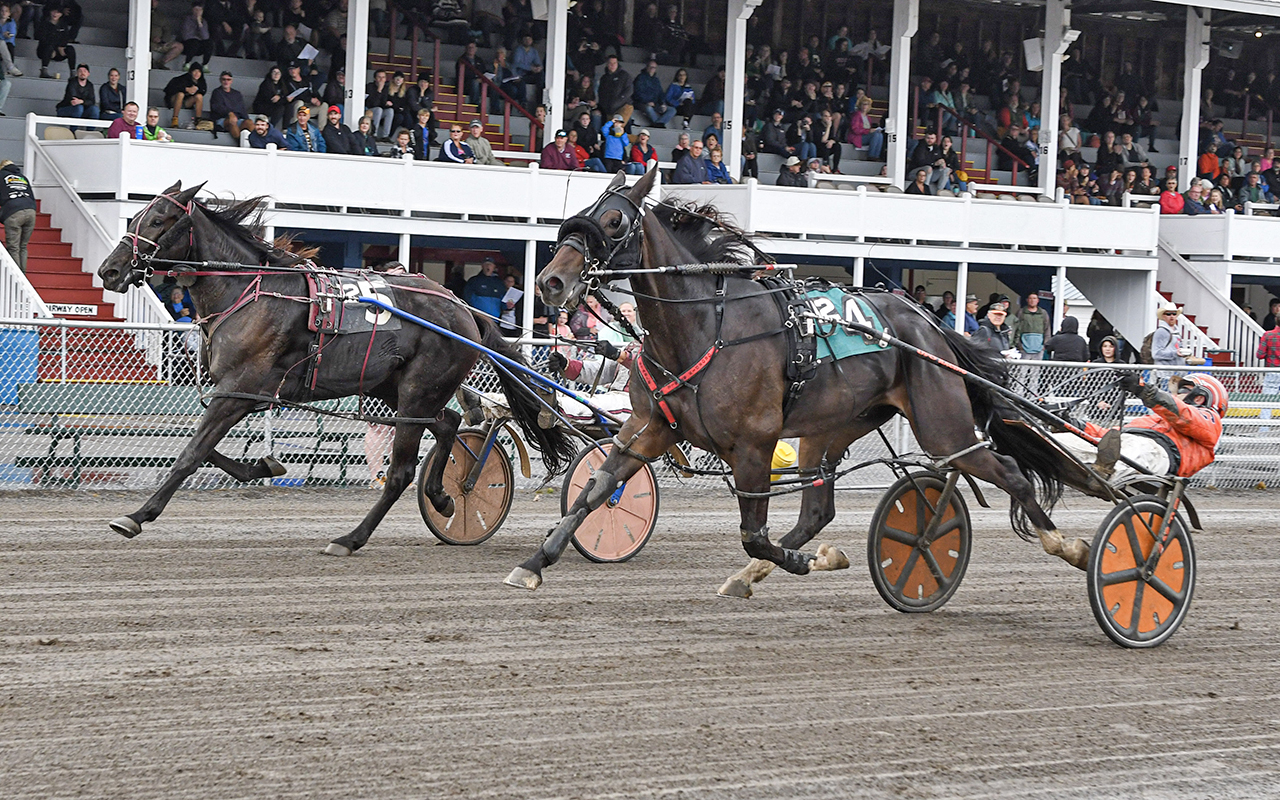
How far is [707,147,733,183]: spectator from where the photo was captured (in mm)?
20484

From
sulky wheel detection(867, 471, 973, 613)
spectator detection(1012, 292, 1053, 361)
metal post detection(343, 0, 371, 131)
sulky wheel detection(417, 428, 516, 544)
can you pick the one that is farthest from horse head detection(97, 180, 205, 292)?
spectator detection(1012, 292, 1053, 361)

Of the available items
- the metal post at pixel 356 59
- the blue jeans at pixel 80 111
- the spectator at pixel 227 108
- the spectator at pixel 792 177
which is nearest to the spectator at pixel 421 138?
the metal post at pixel 356 59

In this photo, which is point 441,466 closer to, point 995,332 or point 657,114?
point 995,332

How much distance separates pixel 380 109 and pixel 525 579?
14.1 metres

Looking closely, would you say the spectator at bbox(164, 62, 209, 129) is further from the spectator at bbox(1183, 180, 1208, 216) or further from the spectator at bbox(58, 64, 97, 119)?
the spectator at bbox(1183, 180, 1208, 216)

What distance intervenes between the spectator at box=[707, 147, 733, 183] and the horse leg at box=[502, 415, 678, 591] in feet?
45.7

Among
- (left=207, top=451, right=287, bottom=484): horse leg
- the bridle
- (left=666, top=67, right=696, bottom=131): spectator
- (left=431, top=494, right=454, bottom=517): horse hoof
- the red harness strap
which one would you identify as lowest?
(left=431, top=494, right=454, bottom=517): horse hoof

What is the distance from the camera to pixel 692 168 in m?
20.1

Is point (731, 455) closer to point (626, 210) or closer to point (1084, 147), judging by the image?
point (626, 210)

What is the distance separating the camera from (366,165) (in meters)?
17.9

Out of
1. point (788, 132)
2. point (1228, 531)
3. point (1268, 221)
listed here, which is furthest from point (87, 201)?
point (1268, 221)

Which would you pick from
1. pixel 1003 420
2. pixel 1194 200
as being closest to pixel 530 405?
pixel 1003 420

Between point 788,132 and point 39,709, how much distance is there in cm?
1943

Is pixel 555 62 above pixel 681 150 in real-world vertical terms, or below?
above
